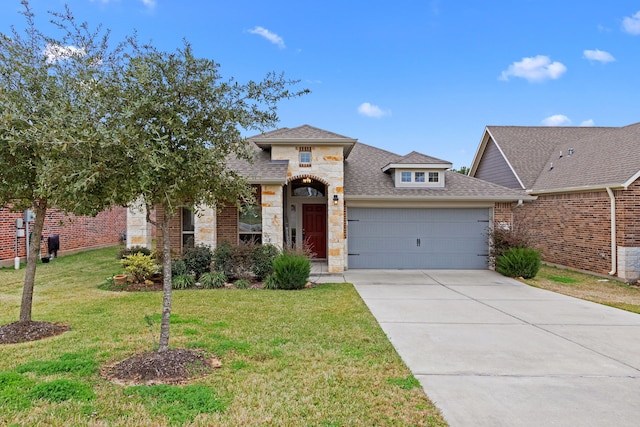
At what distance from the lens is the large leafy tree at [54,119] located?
3854mm

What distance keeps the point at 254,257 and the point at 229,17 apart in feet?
25.7

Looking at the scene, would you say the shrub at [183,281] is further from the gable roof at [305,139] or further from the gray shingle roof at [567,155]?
the gray shingle roof at [567,155]

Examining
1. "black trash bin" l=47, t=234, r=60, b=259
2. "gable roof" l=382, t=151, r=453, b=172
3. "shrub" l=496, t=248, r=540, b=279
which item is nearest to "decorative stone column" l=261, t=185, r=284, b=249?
"gable roof" l=382, t=151, r=453, b=172

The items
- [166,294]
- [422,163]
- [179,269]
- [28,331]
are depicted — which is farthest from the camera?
[422,163]

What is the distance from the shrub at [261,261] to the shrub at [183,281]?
1633 millimetres

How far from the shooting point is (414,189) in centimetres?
1305

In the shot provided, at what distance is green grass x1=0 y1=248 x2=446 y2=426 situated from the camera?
10.9ft

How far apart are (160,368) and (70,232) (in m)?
17.3

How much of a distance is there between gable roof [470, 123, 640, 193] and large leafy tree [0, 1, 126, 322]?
43.7ft

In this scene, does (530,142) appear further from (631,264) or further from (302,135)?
(302,135)

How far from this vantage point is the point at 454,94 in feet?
55.6

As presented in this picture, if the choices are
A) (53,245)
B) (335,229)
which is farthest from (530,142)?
(53,245)

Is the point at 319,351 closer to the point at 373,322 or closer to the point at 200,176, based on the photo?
the point at 373,322

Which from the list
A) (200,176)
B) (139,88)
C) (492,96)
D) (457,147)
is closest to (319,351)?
(200,176)
